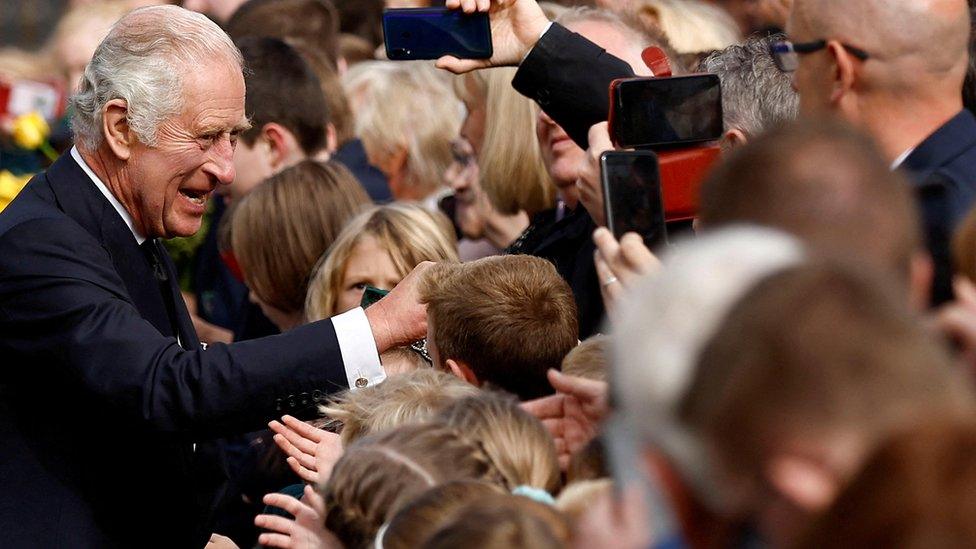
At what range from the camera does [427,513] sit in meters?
1.83

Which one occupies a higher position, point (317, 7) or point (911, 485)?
point (911, 485)

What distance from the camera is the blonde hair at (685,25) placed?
5.26 metres

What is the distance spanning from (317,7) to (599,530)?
5.87 metres

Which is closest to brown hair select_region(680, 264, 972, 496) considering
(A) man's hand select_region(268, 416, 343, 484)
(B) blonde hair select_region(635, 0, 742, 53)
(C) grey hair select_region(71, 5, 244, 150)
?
(A) man's hand select_region(268, 416, 343, 484)

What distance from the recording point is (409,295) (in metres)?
3.03

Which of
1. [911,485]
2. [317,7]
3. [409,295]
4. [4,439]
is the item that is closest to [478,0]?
[409,295]

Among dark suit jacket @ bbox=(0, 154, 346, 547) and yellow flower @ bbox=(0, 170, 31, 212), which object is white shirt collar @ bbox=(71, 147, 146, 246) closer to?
dark suit jacket @ bbox=(0, 154, 346, 547)

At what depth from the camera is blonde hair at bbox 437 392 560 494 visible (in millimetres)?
2082

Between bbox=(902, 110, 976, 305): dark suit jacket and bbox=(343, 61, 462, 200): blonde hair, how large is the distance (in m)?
3.86

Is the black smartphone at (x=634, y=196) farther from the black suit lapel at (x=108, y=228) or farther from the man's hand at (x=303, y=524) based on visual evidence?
the black suit lapel at (x=108, y=228)

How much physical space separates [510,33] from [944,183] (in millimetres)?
1339

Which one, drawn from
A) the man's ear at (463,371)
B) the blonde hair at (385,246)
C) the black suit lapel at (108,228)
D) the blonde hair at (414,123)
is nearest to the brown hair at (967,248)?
the man's ear at (463,371)

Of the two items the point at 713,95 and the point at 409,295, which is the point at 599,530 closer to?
the point at 713,95

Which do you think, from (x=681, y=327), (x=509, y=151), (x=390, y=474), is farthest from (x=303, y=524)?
(x=509, y=151)
